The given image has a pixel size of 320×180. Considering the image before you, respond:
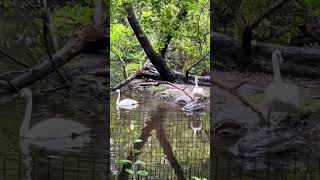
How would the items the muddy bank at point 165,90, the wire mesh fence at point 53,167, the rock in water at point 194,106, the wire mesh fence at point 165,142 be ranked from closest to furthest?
the wire mesh fence at point 53,167 < the wire mesh fence at point 165,142 < the rock in water at point 194,106 < the muddy bank at point 165,90

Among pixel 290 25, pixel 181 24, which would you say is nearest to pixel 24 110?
pixel 290 25

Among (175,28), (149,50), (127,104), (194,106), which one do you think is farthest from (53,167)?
(175,28)

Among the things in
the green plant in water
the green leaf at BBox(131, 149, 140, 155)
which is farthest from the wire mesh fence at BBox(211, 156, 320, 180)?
the green leaf at BBox(131, 149, 140, 155)

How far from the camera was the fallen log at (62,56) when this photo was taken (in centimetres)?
333

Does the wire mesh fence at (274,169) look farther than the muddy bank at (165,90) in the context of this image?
No

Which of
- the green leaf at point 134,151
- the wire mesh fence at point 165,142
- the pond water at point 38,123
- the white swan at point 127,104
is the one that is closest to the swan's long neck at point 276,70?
the wire mesh fence at point 165,142

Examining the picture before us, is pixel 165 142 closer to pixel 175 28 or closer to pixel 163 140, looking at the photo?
pixel 163 140

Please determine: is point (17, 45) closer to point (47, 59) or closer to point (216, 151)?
point (47, 59)

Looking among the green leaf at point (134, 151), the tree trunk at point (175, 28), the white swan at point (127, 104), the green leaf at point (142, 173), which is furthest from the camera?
the tree trunk at point (175, 28)

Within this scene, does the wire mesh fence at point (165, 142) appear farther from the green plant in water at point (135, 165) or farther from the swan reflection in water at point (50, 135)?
the swan reflection in water at point (50, 135)

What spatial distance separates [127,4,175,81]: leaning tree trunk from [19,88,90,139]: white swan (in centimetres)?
351

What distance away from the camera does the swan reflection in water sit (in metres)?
3.29

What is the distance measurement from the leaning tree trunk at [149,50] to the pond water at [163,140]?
1.02 metres

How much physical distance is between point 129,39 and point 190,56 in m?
1.20
